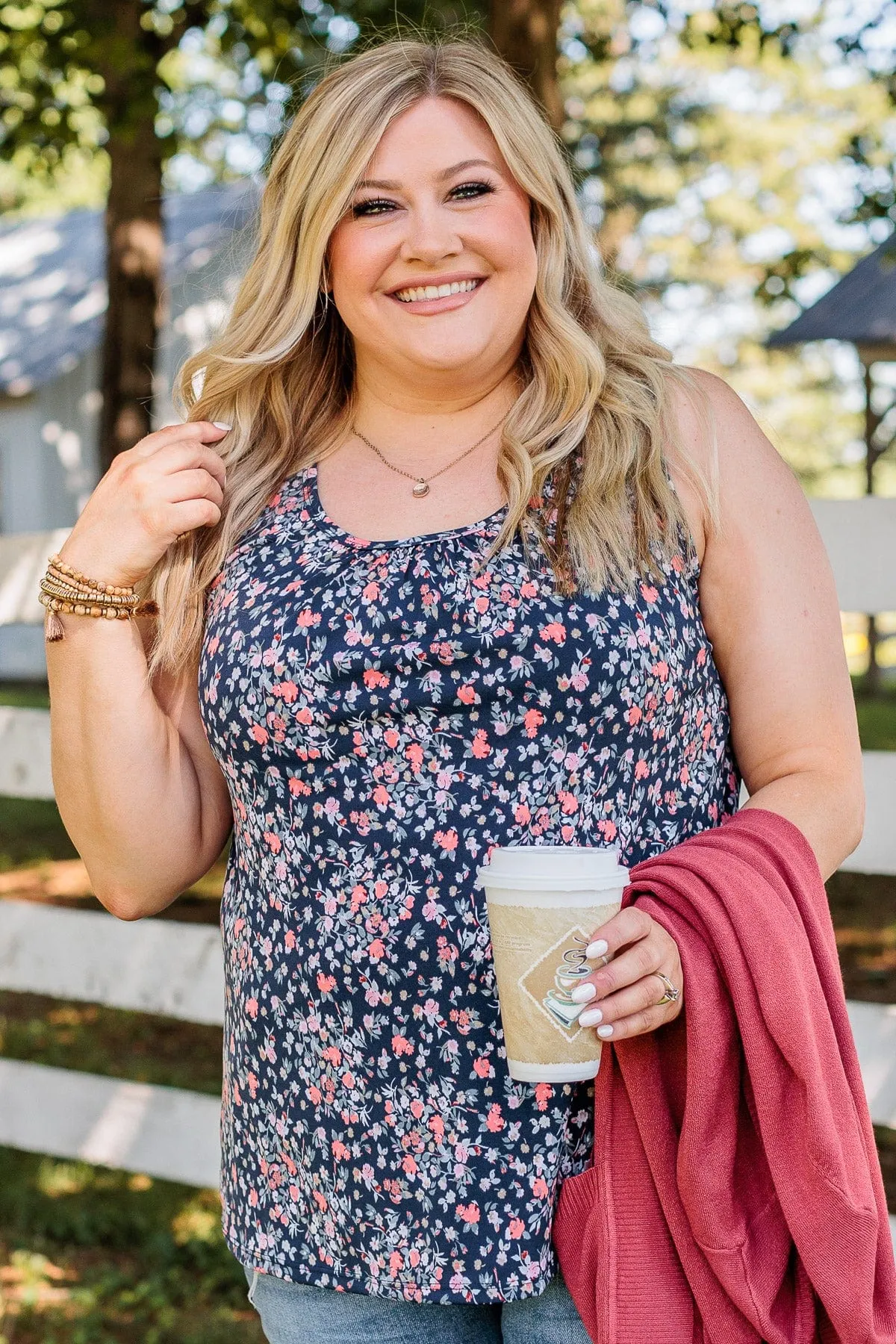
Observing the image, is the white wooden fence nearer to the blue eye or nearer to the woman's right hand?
the woman's right hand

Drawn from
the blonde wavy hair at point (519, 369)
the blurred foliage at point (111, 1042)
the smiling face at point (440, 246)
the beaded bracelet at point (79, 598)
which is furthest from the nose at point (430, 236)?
the blurred foliage at point (111, 1042)

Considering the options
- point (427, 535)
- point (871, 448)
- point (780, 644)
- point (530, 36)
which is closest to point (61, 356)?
point (871, 448)

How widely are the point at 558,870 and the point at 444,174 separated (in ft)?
3.28

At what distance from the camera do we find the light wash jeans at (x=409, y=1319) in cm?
173

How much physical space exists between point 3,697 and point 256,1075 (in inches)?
564

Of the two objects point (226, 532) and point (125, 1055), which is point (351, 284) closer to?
point (226, 532)

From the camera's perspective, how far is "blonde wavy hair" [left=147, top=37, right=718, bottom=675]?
1.87 meters

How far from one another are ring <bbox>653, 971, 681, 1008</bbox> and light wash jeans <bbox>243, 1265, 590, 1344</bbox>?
43 centimetres

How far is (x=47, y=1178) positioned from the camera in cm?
445

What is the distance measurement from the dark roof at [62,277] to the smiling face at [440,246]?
15.1 metres

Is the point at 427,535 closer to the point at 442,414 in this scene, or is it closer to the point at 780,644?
the point at 442,414

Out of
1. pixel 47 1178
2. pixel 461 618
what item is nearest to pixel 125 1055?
pixel 47 1178

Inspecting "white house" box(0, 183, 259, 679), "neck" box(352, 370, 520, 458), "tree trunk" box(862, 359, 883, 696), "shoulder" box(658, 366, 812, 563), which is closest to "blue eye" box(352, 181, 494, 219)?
"neck" box(352, 370, 520, 458)

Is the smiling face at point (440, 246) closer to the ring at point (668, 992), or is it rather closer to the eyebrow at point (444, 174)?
the eyebrow at point (444, 174)
